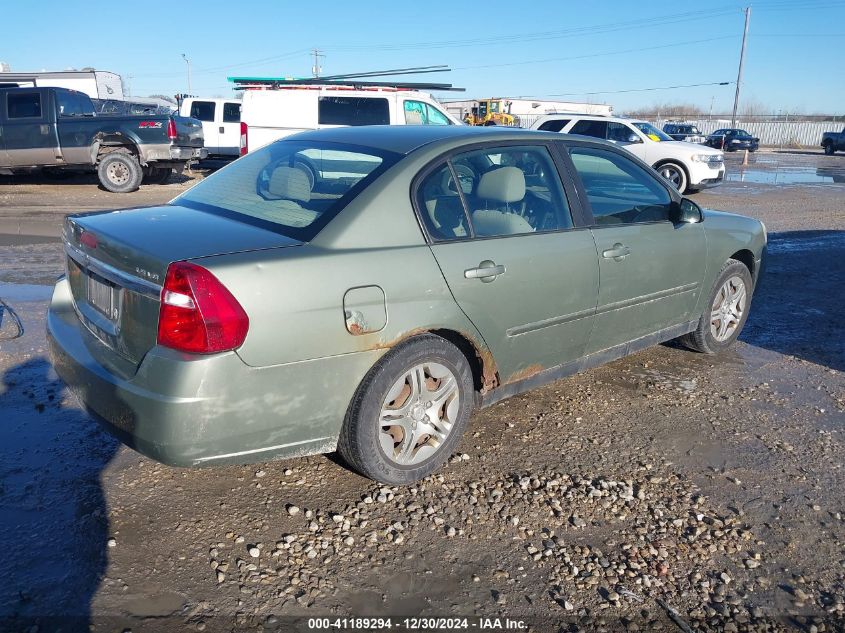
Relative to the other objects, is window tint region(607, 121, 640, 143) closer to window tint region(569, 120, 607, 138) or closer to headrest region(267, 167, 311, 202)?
window tint region(569, 120, 607, 138)

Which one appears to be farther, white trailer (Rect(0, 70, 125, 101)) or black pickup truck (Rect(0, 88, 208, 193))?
white trailer (Rect(0, 70, 125, 101))

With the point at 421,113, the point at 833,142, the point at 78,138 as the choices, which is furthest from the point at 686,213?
the point at 833,142

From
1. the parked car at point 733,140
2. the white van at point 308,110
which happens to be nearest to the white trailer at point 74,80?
the white van at point 308,110

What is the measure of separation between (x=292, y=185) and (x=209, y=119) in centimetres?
1876

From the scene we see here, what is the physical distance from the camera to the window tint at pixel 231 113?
20531mm

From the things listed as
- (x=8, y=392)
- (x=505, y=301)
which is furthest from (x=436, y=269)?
(x=8, y=392)

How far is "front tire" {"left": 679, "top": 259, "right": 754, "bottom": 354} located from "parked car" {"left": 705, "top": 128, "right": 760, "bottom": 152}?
40.4 meters

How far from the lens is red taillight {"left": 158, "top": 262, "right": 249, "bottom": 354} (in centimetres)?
255

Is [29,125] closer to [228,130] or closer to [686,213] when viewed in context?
[228,130]

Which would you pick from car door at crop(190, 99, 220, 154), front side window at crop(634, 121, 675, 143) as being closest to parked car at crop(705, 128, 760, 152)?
front side window at crop(634, 121, 675, 143)

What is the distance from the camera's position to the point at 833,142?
131 feet

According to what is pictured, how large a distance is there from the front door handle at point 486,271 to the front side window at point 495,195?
166mm

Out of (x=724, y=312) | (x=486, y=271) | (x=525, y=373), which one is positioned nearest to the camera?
(x=486, y=271)

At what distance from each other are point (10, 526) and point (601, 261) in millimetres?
3150
